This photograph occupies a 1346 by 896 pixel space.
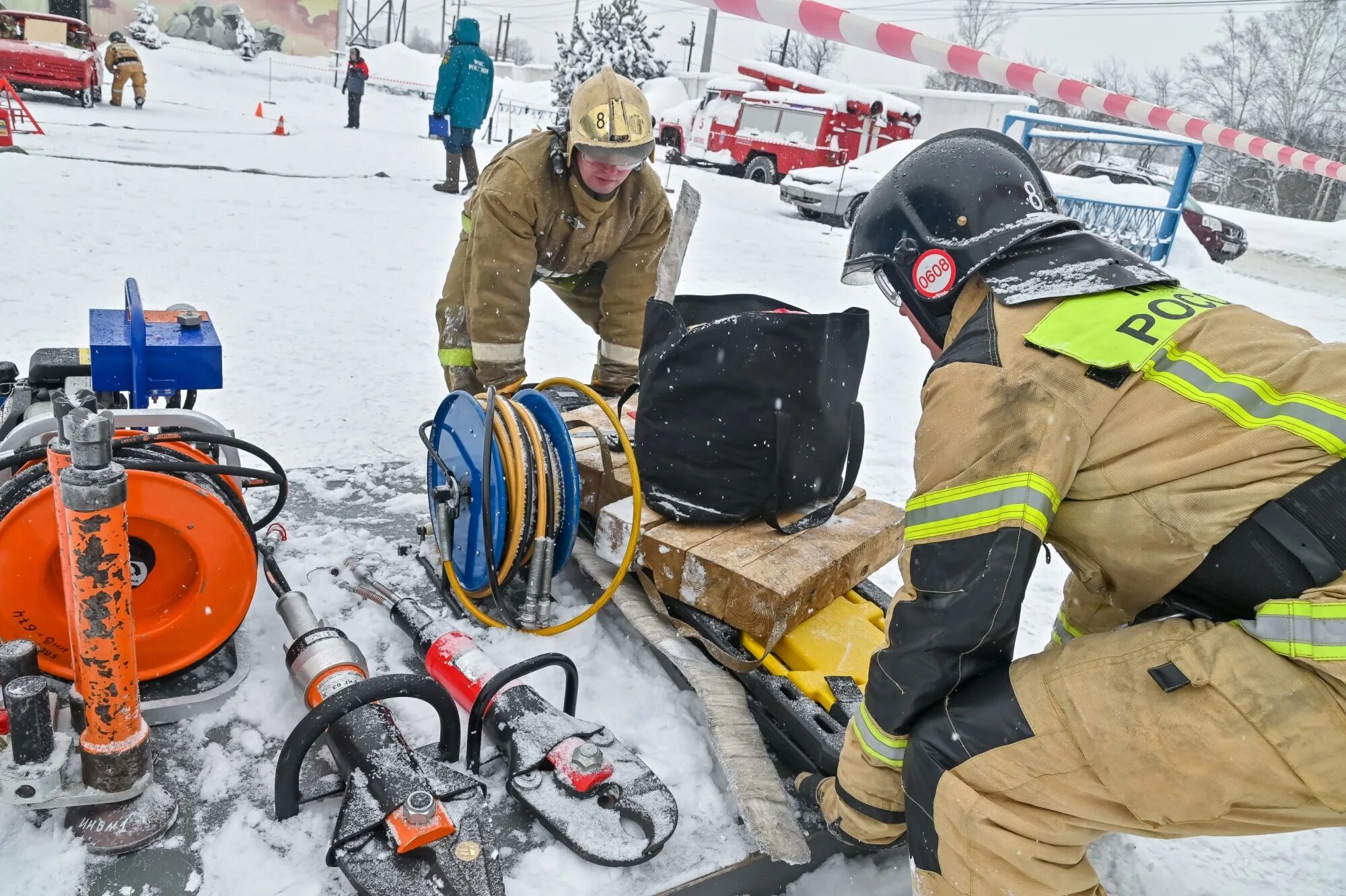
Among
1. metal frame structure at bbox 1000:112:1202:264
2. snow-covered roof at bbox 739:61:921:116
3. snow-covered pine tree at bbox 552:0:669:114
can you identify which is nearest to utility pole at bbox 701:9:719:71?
snow-covered pine tree at bbox 552:0:669:114

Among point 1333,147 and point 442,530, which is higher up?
point 1333,147

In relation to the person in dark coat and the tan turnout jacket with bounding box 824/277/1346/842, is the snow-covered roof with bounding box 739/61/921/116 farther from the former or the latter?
the tan turnout jacket with bounding box 824/277/1346/842

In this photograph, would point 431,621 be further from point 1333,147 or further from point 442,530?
point 1333,147

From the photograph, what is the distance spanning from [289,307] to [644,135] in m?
3.71

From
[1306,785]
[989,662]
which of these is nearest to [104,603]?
[989,662]

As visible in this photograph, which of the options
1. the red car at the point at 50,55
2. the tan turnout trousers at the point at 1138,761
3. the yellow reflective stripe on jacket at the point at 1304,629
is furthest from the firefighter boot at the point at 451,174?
the yellow reflective stripe on jacket at the point at 1304,629

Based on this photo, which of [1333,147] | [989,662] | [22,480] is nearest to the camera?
[989,662]

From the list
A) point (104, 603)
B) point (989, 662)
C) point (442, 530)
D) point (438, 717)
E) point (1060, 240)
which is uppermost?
point (1060, 240)

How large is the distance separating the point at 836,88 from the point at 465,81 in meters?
12.6

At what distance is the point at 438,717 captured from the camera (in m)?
2.39

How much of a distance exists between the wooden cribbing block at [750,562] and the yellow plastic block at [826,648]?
0.17ft

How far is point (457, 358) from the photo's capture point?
4.00 meters

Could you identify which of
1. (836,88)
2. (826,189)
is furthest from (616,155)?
(836,88)

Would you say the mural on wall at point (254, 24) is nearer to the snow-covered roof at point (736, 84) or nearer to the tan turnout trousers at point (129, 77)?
the tan turnout trousers at point (129, 77)
